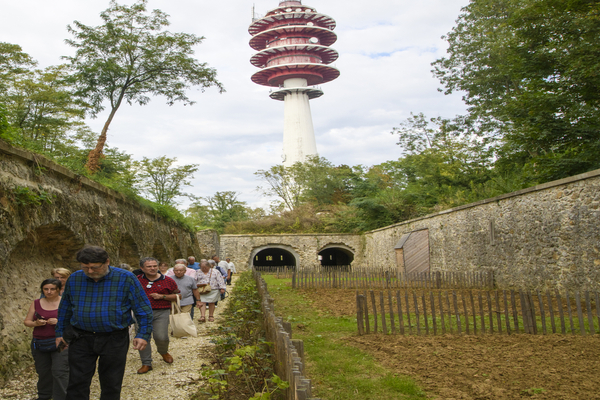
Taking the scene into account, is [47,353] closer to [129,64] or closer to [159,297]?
[159,297]

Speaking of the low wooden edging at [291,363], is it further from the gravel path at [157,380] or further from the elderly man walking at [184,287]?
the elderly man walking at [184,287]

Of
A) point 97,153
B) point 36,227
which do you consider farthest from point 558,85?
point 97,153

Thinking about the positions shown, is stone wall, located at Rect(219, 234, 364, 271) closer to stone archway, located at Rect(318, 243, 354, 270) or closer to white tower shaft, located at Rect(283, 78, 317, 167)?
stone archway, located at Rect(318, 243, 354, 270)

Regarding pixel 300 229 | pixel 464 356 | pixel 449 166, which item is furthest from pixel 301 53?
pixel 464 356

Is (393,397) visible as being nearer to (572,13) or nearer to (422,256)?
(572,13)

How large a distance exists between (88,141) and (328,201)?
63.7 feet

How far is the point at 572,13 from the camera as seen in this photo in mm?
11648

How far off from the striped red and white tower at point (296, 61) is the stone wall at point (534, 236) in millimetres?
27248

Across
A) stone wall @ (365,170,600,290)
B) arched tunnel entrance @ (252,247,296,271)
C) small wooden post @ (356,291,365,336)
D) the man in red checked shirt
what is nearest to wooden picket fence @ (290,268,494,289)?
stone wall @ (365,170,600,290)

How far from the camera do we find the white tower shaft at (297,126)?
139 ft

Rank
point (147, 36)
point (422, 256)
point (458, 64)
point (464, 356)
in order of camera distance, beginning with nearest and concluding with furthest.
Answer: point (464, 356), point (147, 36), point (422, 256), point (458, 64)

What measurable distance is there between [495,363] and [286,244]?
2573cm

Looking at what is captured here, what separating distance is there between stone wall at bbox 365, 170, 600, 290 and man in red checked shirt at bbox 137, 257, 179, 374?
8.37m

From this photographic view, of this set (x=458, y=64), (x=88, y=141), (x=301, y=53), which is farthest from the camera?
(x=301, y=53)
